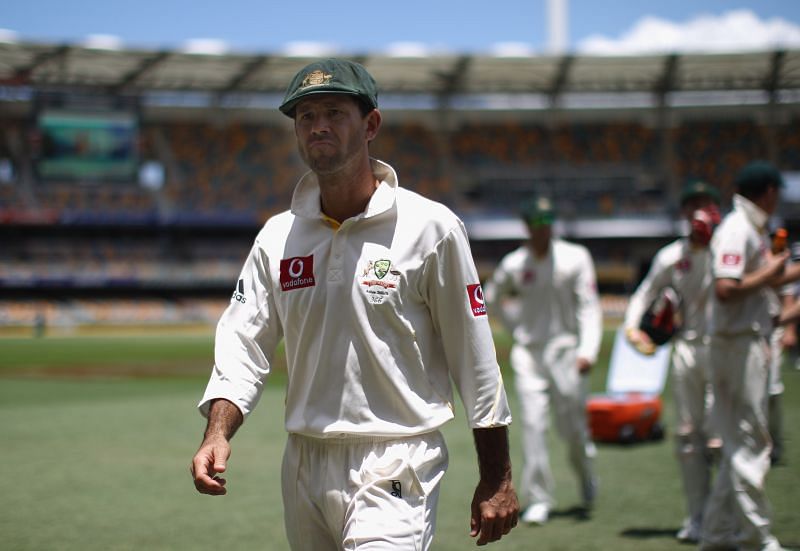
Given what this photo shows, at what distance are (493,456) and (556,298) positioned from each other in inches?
189

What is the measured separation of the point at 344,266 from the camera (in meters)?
2.94

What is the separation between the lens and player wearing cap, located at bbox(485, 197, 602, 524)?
289 inches

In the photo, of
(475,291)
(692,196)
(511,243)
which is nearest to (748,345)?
(692,196)

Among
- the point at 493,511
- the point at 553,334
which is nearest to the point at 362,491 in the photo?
the point at 493,511

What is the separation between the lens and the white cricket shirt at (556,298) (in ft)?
24.9

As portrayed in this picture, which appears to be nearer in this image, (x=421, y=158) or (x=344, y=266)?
(x=344, y=266)

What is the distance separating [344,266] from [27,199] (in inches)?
2000

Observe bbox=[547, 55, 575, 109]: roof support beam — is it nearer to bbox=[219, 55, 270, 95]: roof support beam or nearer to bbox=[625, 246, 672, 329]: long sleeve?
bbox=[219, 55, 270, 95]: roof support beam

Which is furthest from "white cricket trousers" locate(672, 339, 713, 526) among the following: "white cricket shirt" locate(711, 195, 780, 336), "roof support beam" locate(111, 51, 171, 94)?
"roof support beam" locate(111, 51, 171, 94)

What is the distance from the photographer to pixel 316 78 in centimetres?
288

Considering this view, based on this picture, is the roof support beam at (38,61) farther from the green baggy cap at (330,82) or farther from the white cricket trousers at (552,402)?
the green baggy cap at (330,82)

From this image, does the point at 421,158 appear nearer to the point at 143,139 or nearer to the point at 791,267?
the point at 143,139

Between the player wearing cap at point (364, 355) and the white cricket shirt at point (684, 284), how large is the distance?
155 inches

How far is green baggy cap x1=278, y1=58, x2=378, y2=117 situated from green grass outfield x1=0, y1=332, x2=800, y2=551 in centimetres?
387
